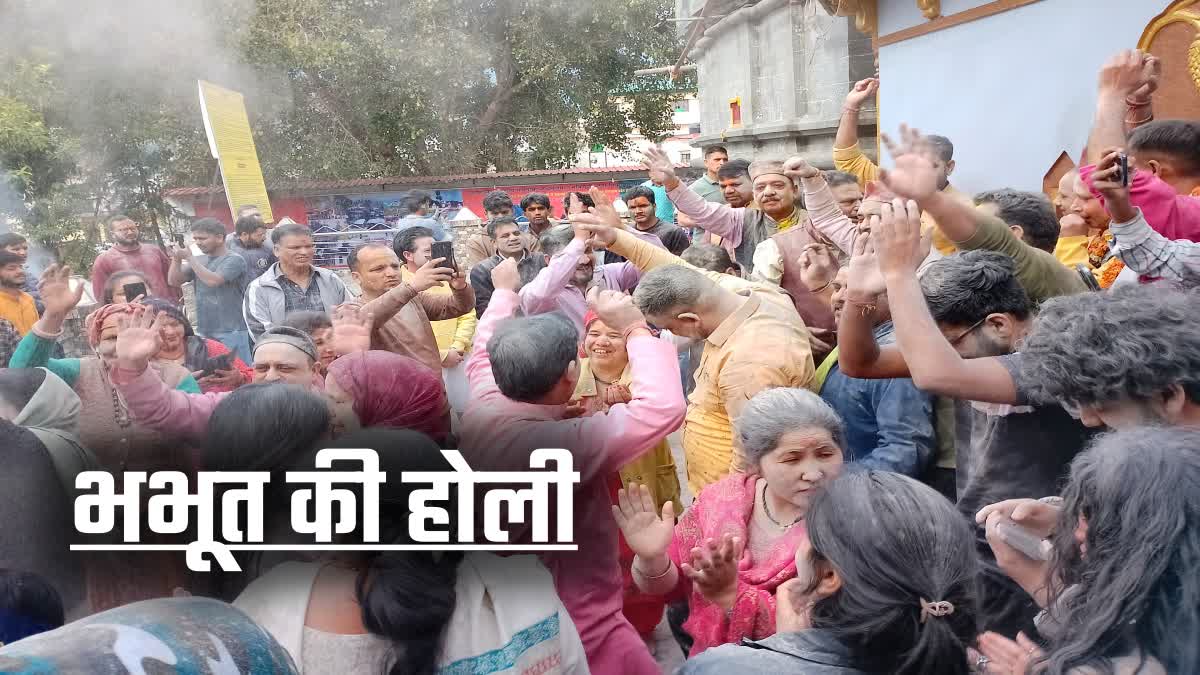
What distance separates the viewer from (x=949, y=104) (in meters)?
4.66

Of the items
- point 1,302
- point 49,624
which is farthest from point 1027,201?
point 1,302

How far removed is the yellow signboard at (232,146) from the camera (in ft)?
17.8

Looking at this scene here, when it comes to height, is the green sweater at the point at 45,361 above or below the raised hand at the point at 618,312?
below

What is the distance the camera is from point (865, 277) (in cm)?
171

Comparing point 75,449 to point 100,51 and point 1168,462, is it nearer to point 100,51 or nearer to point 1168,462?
point 1168,462

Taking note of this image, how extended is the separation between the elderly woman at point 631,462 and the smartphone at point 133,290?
1.83 meters

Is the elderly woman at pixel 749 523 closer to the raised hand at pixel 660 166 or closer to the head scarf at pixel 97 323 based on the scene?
the head scarf at pixel 97 323

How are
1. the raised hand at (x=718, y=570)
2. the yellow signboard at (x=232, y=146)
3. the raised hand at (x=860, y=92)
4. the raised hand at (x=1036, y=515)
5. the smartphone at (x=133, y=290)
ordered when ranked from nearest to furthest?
the raised hand at (x=1036, y=515) → the raised hand at (x=718, y=570) → the raised hand at (x=860, y=92) → the smartphone at (x=133, y=290) → the yellow signboard at (x=232, y=146)

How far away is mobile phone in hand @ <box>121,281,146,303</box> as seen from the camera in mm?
3334

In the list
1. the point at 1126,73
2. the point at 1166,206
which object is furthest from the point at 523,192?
the point at 1166,206

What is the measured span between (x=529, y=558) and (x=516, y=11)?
40.7 feet

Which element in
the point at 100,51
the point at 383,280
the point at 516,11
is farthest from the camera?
the point at 516,11

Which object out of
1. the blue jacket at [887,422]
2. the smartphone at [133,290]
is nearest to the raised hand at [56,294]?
the smartphone at [133,290]

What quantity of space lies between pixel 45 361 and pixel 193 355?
17.6 inches
